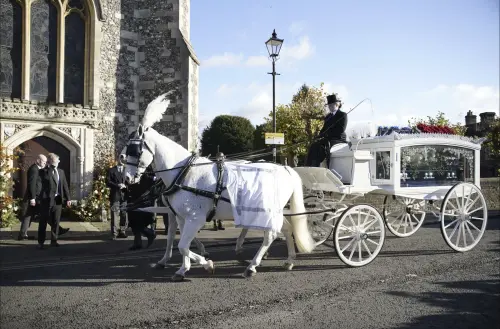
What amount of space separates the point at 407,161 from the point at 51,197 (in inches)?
294

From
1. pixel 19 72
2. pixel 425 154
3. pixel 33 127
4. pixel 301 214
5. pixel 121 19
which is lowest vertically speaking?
pixel 301 214

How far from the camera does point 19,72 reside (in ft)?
44.4

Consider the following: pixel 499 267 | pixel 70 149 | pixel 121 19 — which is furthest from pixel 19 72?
pixel 499 267

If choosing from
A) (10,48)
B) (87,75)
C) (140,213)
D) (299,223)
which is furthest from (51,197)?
(10,48)

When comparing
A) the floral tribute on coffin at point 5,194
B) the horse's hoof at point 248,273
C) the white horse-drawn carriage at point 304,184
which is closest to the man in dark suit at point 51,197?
the floral tribute on coffin at point 5,194

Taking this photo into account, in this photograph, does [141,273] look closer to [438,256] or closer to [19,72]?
[438,256]

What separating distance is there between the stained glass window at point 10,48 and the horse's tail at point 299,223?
10.7m

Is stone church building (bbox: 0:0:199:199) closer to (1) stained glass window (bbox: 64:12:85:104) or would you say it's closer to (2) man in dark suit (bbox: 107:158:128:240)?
(1) stained glass window (bbox: 64:12:85:104)

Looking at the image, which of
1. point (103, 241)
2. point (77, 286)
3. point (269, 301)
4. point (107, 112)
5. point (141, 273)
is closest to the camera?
point (269, 301)

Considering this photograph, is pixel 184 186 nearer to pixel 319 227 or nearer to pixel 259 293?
pixel 259 293

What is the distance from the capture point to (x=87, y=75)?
14.5m

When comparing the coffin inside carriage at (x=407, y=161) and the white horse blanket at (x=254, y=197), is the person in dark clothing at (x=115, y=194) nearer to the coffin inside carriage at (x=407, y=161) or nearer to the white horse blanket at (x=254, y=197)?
the white horse blanket at (x=254, y=197)

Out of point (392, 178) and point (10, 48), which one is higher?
→ point (10, 48)

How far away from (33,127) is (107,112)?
2.63m
